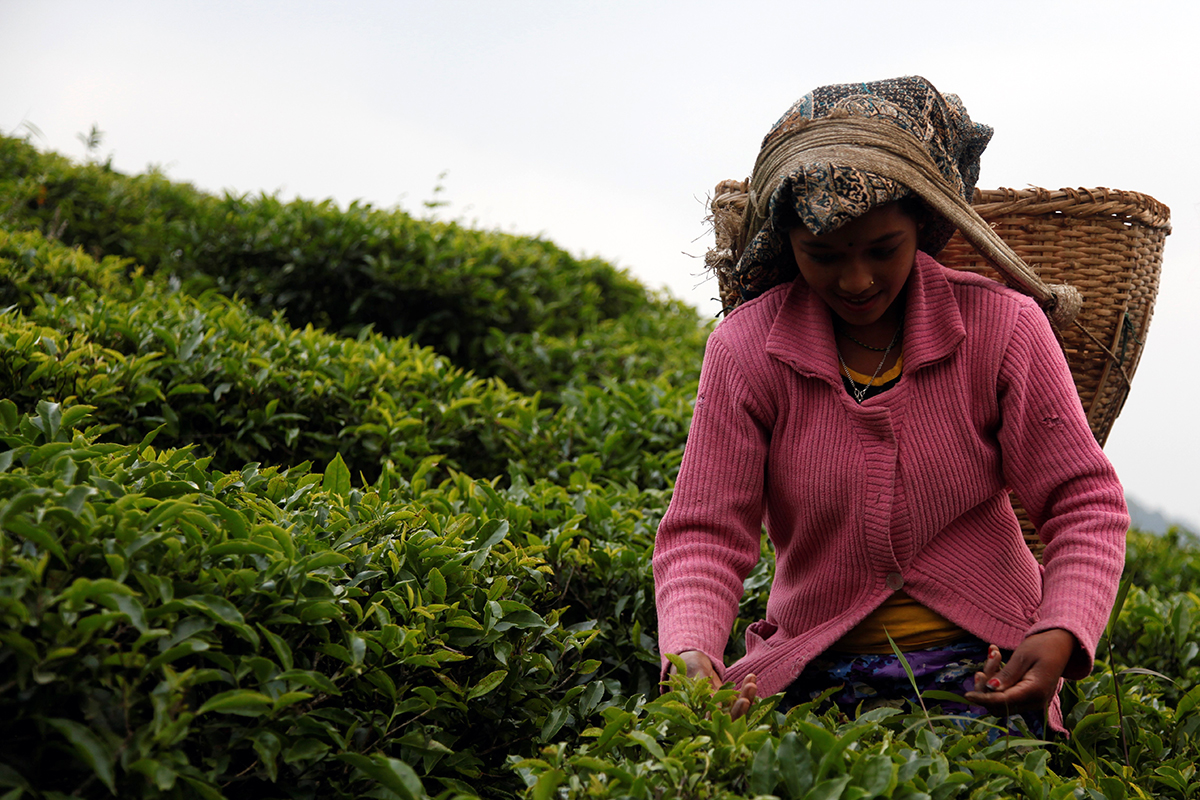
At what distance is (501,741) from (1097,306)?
1.78m

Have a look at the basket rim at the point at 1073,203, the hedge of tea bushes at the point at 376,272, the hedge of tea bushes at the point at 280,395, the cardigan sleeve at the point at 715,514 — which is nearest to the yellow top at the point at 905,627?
the cardigan sleeve at the point at 715,514

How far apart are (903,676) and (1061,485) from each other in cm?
50

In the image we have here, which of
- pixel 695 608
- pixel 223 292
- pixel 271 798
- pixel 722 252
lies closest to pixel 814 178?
pixel 722 252

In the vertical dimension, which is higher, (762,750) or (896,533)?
(896,533)

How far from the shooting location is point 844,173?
1.73m

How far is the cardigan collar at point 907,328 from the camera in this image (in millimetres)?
1939

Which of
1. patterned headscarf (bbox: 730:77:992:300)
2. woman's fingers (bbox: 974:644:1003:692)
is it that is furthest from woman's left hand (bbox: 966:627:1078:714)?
patterned headscarf (bbox: 730:77:992:300)

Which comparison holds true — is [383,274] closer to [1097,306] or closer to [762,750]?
[1097,306]

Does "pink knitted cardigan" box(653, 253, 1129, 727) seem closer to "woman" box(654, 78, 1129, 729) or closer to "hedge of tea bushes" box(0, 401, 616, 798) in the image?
"woman" box(654, 78, 1129, 729)

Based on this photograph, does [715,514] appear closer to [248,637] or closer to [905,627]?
[905,627]

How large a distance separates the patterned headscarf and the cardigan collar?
0.10m

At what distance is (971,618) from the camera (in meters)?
1.90

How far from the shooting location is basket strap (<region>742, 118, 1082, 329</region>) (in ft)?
5.85

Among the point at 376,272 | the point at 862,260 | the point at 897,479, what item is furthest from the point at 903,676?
the point at 376,272
